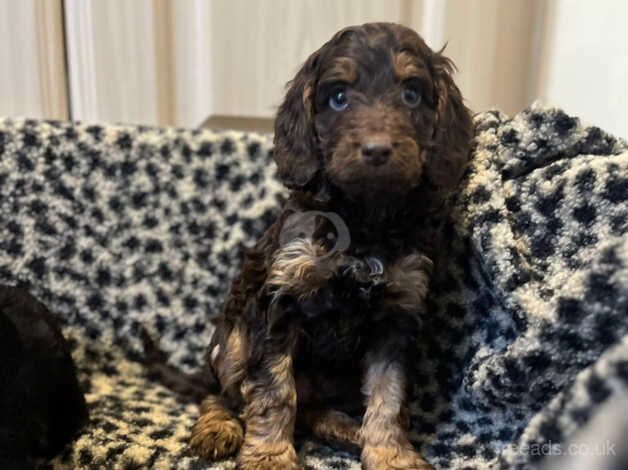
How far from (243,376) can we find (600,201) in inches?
33.1

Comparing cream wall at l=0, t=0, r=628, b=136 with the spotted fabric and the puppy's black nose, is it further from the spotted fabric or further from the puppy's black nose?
the puppy's black nose

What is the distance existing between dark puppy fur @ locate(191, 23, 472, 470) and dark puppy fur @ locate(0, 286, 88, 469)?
306 millimetres

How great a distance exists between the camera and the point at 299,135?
4.40 feet

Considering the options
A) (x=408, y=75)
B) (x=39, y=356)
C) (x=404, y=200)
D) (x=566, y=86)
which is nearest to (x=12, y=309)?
(x=39, y=356)

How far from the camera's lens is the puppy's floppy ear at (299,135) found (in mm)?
1329

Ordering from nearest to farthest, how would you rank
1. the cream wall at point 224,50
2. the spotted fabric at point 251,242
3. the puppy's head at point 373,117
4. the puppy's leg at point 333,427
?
the spotted fabric at point 251,242, the puppy's head at point 373,117, the puppy's leg at point 333,427, the cream wall at point 224,50

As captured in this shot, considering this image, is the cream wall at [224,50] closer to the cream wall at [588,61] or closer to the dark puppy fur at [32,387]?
the cream wall at [588,61]

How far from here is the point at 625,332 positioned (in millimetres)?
998

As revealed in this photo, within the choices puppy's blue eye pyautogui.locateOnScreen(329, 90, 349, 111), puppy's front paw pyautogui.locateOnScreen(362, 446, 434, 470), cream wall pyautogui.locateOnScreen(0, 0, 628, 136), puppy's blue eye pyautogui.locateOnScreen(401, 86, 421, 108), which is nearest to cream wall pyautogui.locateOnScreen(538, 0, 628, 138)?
cream wall pyautogui.locateOnScreen(0, 0, 628, 136)

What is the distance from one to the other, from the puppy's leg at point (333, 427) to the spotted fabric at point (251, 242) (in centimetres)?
3

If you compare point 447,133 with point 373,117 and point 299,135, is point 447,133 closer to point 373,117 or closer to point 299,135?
point 373,117

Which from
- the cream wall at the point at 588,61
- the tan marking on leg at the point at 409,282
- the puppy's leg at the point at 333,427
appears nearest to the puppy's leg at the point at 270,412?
the puppy's leg at the point at 333,427

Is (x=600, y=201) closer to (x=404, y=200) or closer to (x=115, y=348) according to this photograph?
(x=404, y=200)

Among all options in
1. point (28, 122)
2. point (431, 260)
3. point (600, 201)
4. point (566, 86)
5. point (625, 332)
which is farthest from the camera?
point (566, 86)
